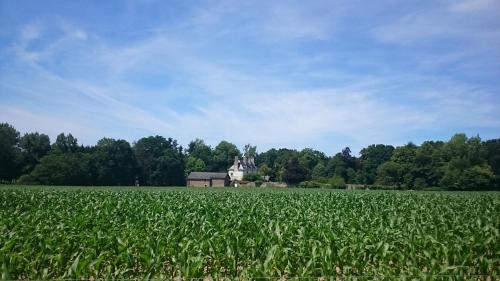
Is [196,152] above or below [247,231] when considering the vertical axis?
above

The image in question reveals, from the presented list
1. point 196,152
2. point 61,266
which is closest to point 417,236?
point 61,266

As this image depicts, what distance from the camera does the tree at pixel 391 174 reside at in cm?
9412

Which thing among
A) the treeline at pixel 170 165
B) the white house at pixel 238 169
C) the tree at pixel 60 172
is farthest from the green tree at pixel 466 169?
the tree at pixel 60 172

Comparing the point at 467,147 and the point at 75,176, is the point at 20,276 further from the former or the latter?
the point at 467,147

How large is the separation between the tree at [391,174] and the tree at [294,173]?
79.5ft

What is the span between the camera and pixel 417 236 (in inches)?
380

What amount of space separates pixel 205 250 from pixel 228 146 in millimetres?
155881

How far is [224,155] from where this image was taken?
518 ft

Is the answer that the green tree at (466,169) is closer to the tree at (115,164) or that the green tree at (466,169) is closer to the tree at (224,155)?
the tree at (115,164)

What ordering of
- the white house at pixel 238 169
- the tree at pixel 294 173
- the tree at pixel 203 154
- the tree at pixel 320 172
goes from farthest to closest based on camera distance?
the tree at pixel 203 154 → the white house at pixel 238 169 → the tree at pixel 320 172 → the tree at pixel 294 173

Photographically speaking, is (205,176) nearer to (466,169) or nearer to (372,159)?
(372,159)

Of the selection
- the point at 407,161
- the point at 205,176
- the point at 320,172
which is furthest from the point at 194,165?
the point at 407,161

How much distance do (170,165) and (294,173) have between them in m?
38.6

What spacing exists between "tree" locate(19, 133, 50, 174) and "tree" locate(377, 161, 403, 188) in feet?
290
